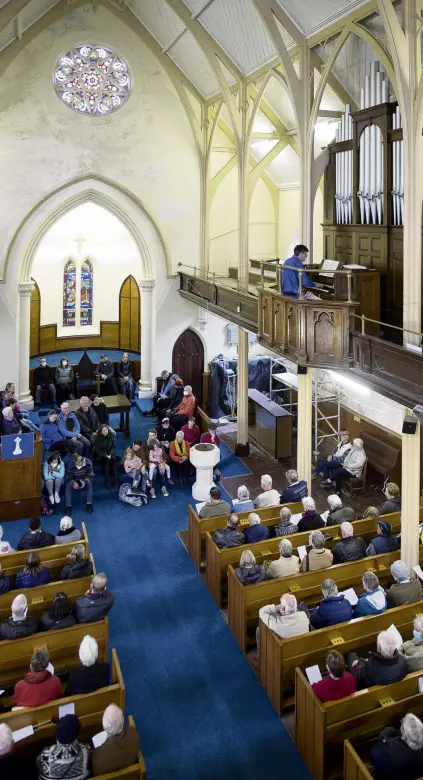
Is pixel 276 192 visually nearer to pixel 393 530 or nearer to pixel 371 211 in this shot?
pixel 371 211

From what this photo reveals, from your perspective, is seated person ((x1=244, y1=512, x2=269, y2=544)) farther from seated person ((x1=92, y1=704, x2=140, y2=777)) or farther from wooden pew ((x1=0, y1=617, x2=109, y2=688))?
seated person ((x1=92, y1=704, x2=140, y2=777))

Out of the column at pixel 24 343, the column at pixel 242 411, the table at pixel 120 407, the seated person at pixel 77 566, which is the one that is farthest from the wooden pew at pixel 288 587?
the column at pixel 24 343

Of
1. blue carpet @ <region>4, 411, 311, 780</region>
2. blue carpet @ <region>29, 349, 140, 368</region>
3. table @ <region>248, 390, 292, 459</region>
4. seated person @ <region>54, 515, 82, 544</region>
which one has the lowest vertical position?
blue carpet @ <region>4, 411, 311, 780</region>

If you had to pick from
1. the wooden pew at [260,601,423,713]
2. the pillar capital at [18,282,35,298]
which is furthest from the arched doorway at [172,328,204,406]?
the wooden pew at [260,601,423,713]

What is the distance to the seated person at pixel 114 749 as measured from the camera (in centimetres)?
486

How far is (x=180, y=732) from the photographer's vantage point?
640 cm

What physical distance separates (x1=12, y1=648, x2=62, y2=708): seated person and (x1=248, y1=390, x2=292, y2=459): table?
9133 millimetres

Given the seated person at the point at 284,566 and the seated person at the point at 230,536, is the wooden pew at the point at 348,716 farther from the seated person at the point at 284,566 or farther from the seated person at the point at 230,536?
the seated person at the point at 230,536

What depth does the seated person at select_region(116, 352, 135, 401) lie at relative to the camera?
57.8 feet

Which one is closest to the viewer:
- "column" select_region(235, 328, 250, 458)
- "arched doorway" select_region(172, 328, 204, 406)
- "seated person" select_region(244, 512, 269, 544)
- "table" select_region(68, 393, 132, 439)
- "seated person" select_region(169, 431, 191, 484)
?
"seated person" select_region(244, 512, 269, 544)

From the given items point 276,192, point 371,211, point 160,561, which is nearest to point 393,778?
point 160,561

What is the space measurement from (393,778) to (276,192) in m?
16.7

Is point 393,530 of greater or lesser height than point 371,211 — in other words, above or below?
below

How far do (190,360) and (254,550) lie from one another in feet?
34.6
